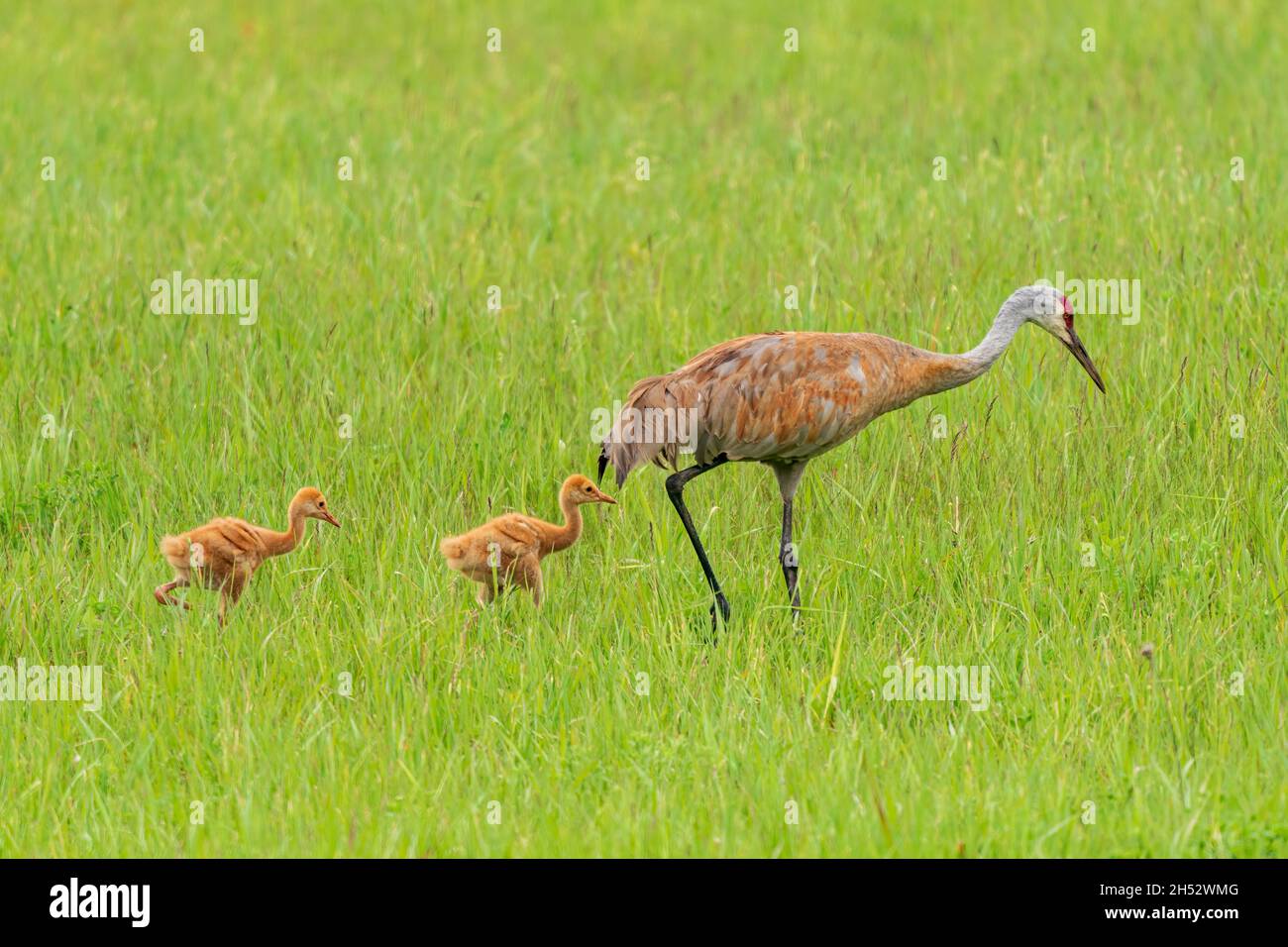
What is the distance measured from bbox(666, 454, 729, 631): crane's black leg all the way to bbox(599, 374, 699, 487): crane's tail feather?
0.16 meters

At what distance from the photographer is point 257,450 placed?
748cm

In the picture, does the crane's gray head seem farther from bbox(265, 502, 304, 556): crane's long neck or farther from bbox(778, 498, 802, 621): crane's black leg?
bbox(265, 502, 304, 556): crane's long neck

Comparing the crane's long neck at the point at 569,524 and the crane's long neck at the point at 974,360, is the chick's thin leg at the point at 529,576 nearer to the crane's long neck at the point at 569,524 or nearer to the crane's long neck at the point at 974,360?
the crane's long neck at the point at 569,524

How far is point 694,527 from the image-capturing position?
21.5ft

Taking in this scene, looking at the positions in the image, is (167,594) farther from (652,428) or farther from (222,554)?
(652,428)

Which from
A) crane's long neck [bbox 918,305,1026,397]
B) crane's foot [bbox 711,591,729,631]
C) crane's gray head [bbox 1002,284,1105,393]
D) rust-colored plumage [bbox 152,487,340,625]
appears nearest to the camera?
rust-colored plumage [bbox 152,487,340,625]

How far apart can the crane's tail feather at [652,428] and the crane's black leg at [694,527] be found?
16 cm

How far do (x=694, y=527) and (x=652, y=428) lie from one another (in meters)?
0.45

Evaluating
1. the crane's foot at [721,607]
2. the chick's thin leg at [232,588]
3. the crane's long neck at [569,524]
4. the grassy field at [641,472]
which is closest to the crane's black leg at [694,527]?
the crane's foot at [721,607]

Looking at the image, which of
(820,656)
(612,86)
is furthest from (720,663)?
(612,86)

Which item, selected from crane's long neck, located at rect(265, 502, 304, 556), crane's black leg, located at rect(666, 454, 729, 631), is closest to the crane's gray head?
crane's black leg, located at rect(666, 454, 729, 631)

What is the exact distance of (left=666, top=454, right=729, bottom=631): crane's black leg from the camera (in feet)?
20.7

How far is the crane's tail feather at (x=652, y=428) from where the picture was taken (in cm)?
641
